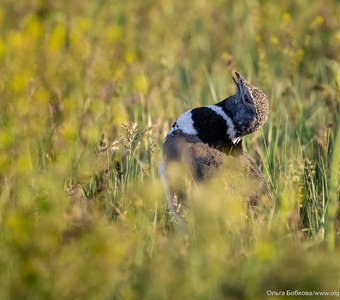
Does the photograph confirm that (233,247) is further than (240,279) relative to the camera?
Yes

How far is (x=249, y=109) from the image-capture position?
455 centimetres

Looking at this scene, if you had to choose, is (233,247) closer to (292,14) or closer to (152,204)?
(152,204)

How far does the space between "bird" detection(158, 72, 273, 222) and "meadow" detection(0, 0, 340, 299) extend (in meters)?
0.15

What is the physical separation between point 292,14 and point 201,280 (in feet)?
17.9

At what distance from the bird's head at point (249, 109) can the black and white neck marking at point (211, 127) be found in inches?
2.4

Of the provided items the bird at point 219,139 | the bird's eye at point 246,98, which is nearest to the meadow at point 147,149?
the bird at point 219,139

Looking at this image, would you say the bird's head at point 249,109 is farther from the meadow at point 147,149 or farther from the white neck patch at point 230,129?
the meadow at point 147,149

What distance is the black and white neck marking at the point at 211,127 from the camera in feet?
15.1

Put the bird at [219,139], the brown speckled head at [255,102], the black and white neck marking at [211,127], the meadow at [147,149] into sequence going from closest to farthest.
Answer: the meadow at [147,149], the bird at [219,139], the brown speckled head at [255,102], the black and white neck marking at [211,127]

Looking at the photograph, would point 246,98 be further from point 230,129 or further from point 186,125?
point 186,125

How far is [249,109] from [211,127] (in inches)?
10.0

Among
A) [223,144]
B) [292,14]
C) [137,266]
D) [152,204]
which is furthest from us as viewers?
[292,14]

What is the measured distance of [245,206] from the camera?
3.83 metres

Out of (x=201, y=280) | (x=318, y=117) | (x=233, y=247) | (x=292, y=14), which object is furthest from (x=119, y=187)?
(x=292, y=14)
